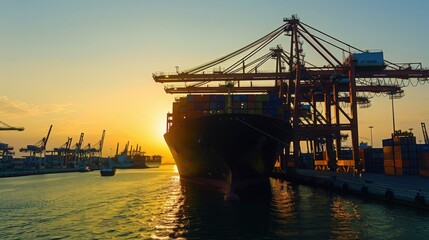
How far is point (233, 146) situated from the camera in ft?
91.3

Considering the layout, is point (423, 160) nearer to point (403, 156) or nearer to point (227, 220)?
point (403, 156)

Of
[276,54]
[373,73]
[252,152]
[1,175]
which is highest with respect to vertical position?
[276,54]

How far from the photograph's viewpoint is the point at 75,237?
1759 centimetres

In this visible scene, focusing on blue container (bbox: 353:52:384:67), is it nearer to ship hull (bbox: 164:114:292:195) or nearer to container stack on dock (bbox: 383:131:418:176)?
container stack on dock (bbox: 383:131:418:176)

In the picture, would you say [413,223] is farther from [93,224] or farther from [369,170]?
[369,170]

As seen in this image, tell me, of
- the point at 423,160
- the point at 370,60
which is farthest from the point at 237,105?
the point at 423,160

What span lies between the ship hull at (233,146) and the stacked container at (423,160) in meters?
25.6

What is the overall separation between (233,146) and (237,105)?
41.0ft

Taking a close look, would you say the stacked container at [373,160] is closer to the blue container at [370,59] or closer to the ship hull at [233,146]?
the blue container at [370,59]

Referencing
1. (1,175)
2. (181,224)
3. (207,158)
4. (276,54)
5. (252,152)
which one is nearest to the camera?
(181,224)

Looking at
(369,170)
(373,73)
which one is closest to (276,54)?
(373,73)

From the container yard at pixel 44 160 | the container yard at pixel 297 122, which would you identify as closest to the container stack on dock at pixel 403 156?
the container yard at pixel 297 122

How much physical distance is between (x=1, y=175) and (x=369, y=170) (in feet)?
326

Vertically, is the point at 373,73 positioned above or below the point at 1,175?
above
